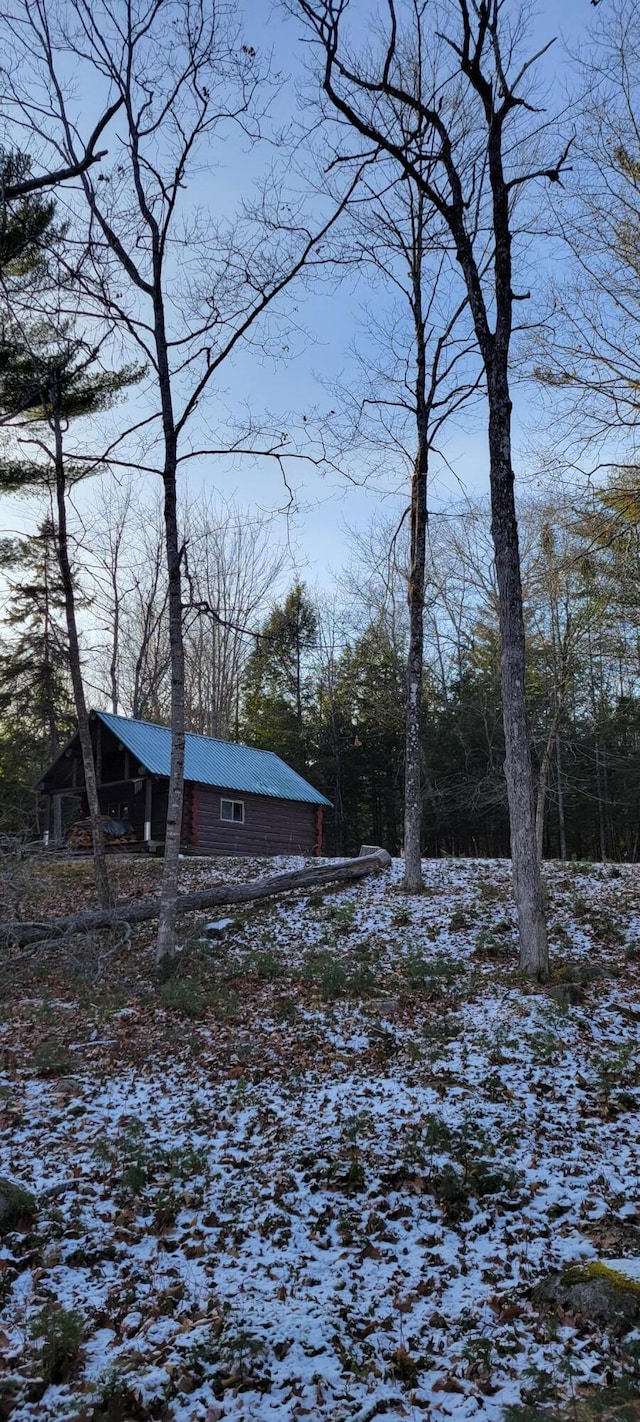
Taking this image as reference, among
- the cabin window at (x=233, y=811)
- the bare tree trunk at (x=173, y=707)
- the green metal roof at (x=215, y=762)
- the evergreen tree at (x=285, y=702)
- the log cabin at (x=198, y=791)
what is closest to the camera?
the bare tree trunk at (x=173, y=707)

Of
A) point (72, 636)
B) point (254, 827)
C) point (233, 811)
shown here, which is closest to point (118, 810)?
point (233, 811)

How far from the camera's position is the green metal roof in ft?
80.0

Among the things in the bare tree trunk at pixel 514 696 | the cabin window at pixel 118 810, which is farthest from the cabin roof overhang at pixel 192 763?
the bare tree trunk at pixel 514 696

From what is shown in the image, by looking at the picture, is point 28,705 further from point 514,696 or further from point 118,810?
point 514,696

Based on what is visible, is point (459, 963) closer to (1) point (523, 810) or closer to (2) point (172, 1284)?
(1) point (523, 810)

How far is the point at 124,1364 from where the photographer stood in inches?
157

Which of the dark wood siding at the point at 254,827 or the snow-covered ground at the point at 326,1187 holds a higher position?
the dark wood siding at the point at 254,827

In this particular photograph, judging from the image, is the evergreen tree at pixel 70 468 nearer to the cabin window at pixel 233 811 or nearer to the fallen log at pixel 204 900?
the fallen log at pixel 204 900

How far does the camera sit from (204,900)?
14.8 meters

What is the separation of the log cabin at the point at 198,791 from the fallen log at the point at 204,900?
8596mm

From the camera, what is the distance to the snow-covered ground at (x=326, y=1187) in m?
3.88

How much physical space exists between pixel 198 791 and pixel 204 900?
35.0 ft

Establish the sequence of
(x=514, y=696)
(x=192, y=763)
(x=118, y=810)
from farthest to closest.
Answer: (x=118, y=810), (x=192, y=763), (x=514, y=696)

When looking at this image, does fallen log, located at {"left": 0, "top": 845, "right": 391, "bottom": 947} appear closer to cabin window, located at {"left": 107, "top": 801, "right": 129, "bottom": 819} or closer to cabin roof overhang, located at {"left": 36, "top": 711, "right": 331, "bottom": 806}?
cabin roof overhang, located at {"left": 36, "top": 711, "right": 331, "bottom": 806}
